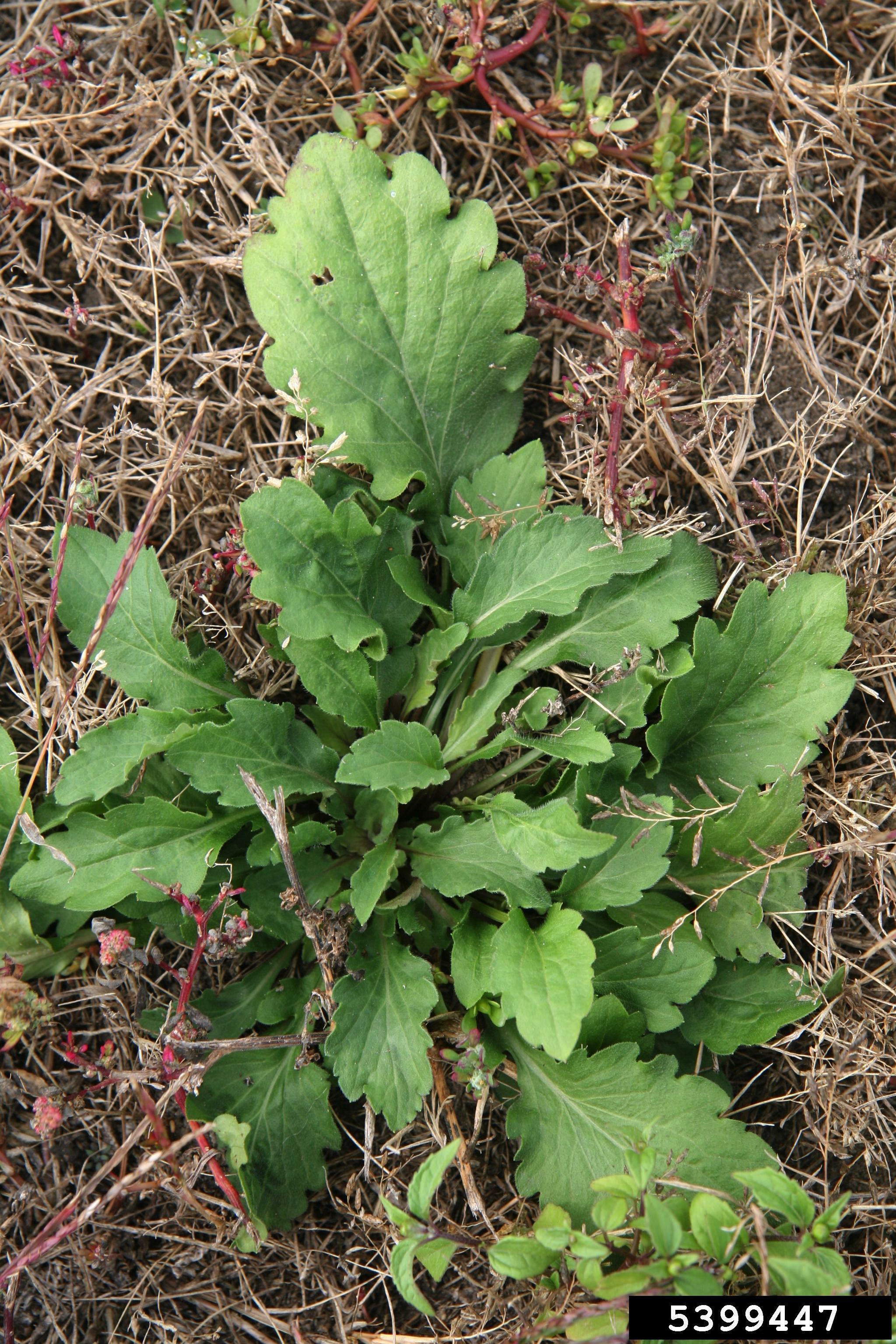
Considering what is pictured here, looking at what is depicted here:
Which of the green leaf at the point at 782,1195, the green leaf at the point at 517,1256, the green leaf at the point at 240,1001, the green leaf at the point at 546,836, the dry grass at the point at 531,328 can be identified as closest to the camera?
the green leaf at the point at 782,1195

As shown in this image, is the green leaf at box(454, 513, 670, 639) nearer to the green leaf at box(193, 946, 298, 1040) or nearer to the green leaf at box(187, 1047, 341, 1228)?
the green leaf at box(193, 946, 298, 1040)

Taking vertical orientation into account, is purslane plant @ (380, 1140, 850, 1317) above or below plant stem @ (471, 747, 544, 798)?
below

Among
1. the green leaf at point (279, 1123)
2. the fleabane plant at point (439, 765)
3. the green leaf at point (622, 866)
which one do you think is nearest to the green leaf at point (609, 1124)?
the fleabane plant at point (439, 765)

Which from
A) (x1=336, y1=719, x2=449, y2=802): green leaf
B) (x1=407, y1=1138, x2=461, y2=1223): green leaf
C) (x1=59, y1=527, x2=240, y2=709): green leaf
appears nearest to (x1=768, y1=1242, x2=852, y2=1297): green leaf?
(x1=407, y1=1138, x2=461, y2=1223): green leaf

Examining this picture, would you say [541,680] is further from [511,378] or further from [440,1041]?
[440,1041]

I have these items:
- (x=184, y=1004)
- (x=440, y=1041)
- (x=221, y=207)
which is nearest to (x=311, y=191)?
(x=221, y=207)

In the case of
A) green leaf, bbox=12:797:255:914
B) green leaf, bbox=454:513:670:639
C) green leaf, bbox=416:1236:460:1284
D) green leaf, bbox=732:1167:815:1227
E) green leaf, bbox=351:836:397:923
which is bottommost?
green leaf, bbox=416:1236:460:1284

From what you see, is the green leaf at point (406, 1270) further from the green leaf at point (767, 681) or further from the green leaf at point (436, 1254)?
the green leaf at point (767, 681)
